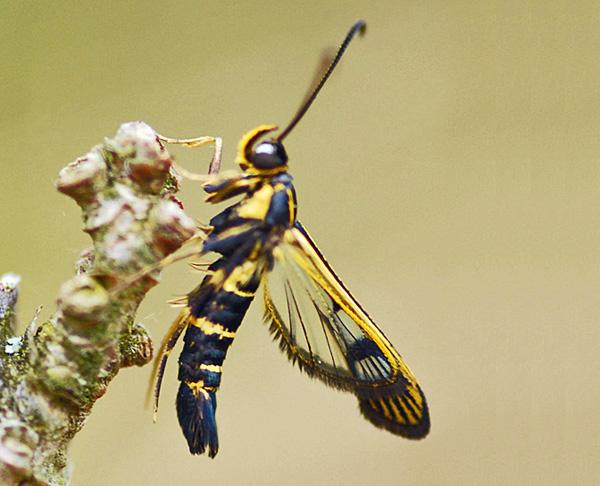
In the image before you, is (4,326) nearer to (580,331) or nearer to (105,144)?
(105,144)

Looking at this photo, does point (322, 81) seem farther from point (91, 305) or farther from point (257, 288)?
point (91, 305)

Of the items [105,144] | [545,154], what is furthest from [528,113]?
[105,144]

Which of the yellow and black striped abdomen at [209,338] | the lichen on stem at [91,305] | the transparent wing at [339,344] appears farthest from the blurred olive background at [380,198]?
the lichen on stem at [91,305]

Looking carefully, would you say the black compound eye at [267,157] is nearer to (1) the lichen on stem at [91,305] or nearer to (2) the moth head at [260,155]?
(2) the moth head at [260,155]

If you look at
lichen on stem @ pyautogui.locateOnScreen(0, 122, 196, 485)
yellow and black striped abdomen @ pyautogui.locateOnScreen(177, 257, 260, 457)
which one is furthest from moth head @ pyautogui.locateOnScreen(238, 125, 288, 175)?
lichen on stem @ pyautogui.locateOnScreen(0, 122, 196, 485)

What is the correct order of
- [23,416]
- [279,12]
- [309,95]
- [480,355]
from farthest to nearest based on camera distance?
[279,12], [480,355], [309,95], [23,416]

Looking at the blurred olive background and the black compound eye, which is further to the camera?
the blurred olive background

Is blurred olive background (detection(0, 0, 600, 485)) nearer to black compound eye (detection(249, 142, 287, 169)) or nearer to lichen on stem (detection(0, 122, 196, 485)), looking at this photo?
black compound eye (detection(249, 142, 287, 169))

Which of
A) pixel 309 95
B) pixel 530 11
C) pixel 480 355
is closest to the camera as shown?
pixel 309 95
